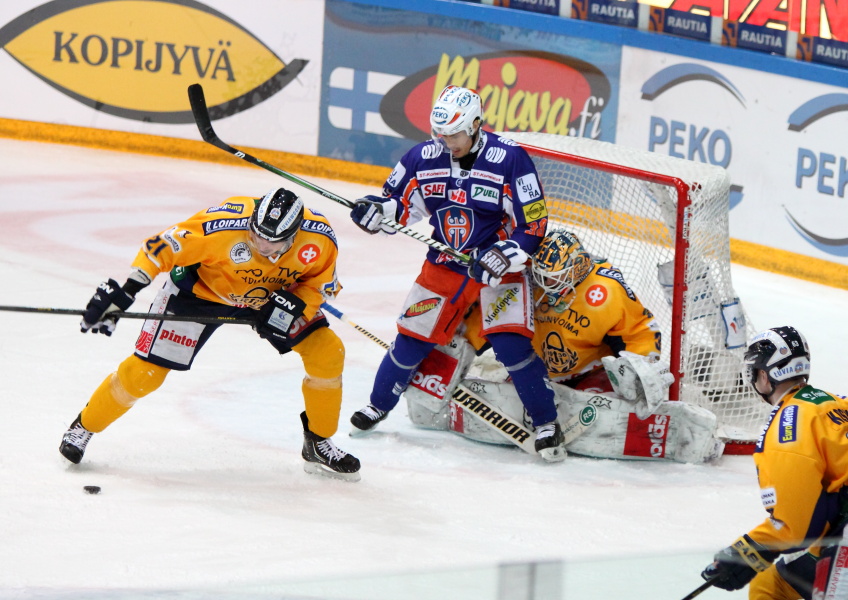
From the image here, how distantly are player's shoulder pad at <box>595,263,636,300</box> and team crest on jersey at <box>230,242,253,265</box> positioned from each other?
1.38 metres

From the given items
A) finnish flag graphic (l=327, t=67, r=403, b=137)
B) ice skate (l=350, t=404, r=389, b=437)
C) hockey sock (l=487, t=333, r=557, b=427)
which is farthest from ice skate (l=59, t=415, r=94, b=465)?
finnish flag graphic (l=327, t=67, r=403, b=137)

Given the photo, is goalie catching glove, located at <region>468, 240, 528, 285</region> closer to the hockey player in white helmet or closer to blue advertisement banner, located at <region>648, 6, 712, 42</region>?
the hockey player in white helmet

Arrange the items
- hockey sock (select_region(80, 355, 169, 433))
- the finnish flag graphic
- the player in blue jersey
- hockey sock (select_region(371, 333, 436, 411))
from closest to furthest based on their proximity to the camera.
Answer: hockey sock (select_region(80, 355, 169, 433)) < the player in blue jersey < hockey sock (select_region(371, 333, 436, 411)) < the finnish flag graphic

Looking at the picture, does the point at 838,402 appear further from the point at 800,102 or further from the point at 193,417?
the point at 800,102

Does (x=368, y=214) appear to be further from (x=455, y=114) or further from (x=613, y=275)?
(x=613, y=275)

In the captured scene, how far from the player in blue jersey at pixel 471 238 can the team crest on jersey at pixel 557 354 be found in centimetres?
17

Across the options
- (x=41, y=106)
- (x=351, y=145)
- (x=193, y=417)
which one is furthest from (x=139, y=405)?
(x=41, y=106)

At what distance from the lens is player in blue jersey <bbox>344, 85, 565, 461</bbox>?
4.49m

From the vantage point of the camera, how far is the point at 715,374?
491cm

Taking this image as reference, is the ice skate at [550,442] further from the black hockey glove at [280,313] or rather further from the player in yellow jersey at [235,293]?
the black hockey glove at [280,313]

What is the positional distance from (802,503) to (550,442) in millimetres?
1832

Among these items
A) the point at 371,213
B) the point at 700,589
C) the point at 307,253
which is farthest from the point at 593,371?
the point at 700,589

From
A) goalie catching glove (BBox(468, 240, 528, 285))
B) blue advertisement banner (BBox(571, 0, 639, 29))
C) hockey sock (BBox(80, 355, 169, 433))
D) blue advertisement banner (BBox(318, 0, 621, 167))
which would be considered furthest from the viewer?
blue advertisement banner (BBox(318, 0, 621, 167))

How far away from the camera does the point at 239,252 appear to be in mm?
4008
